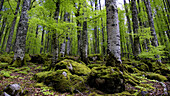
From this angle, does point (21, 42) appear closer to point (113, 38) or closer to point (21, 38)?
point (21, 38)

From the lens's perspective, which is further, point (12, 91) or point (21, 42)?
point (21, 42)

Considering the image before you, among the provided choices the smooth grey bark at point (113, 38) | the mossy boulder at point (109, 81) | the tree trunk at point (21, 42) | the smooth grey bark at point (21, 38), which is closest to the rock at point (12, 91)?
the mossy boulder at point (109, 81)

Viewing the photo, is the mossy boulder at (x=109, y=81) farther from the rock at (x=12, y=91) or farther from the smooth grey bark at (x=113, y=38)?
the rock at (x=12, y=91)

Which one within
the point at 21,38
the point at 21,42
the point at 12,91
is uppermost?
the point at 21,38

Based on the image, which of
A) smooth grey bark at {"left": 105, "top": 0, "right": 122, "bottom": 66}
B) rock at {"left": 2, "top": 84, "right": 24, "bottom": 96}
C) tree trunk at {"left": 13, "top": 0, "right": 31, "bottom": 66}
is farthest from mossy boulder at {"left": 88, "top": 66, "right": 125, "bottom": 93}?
tree trunk at {"left": 13, "top": 0, "right": 31, "bottom": 66}

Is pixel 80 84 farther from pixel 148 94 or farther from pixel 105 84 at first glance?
pixel 148 94

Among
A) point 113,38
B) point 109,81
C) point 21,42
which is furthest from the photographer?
point 21,42

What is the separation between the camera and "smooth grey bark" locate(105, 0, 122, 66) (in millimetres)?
3701

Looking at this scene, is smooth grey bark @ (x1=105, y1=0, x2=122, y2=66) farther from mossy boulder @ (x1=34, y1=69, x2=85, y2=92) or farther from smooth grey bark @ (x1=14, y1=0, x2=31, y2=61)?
smooth grey bark @ (x1=14, y1=0, x2=31, y2=61)

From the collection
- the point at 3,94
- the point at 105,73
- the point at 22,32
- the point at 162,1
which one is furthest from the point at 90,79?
the point at 162,1

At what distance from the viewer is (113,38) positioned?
3818mm

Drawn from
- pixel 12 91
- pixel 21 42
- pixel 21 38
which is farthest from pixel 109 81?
pixel 21 38

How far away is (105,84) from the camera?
2957 mm

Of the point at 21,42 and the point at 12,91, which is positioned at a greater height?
the point at 21,42
